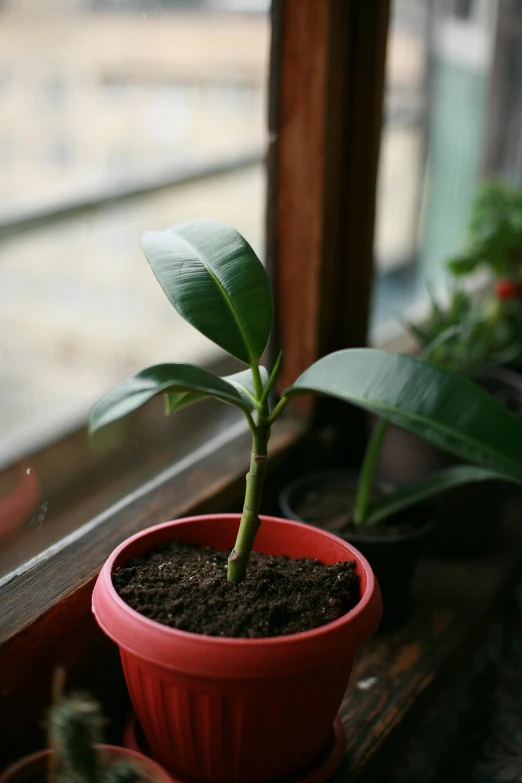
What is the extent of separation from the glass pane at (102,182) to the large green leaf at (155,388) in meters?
0.42

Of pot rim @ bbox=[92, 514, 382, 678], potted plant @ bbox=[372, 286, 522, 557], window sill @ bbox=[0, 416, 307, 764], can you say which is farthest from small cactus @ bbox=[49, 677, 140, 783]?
potted plant @ bbox=[372, 286, 522, 557]

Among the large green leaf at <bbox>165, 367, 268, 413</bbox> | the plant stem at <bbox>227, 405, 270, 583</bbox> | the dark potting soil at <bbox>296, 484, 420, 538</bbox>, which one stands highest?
the large green leaf at <bbox>165, 367, 268, 413</bbox>

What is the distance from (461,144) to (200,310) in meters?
2.03

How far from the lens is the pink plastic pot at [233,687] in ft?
2.49

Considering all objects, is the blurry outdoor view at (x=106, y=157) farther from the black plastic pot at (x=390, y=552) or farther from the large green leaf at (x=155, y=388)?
the large green leaf at (x=155, y=388)

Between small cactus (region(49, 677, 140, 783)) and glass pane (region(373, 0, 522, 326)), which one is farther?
glass pane (region(373, 0, 522, 326))

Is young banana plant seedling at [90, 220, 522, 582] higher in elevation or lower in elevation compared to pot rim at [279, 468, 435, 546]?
higher

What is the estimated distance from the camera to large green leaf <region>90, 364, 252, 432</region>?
0.66 metres

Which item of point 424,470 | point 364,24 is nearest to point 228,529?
point 424,470

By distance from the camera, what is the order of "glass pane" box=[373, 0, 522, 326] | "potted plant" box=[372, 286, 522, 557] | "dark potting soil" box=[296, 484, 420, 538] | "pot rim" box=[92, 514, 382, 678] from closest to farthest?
"pot rim" box=[92, 514, 382, 678] → "dark potting soil" box=[296, 484, 420, 538] → "potted plant" box=[372, 286, 522, 557] → "glass pane" box=[373, 0, 522, 326]

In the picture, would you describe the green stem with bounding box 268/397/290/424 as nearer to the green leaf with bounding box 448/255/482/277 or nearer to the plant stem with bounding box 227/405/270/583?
the plant stem with bounding box 227/405/270/583

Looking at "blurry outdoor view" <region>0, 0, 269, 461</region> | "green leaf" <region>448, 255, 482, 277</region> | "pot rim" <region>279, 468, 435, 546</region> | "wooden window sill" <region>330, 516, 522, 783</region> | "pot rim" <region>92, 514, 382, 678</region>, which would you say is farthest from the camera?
"green leaf" <region>448, 255, 482, 277</region>

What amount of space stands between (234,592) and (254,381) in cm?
24

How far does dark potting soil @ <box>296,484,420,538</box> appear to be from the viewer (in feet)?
4.27
